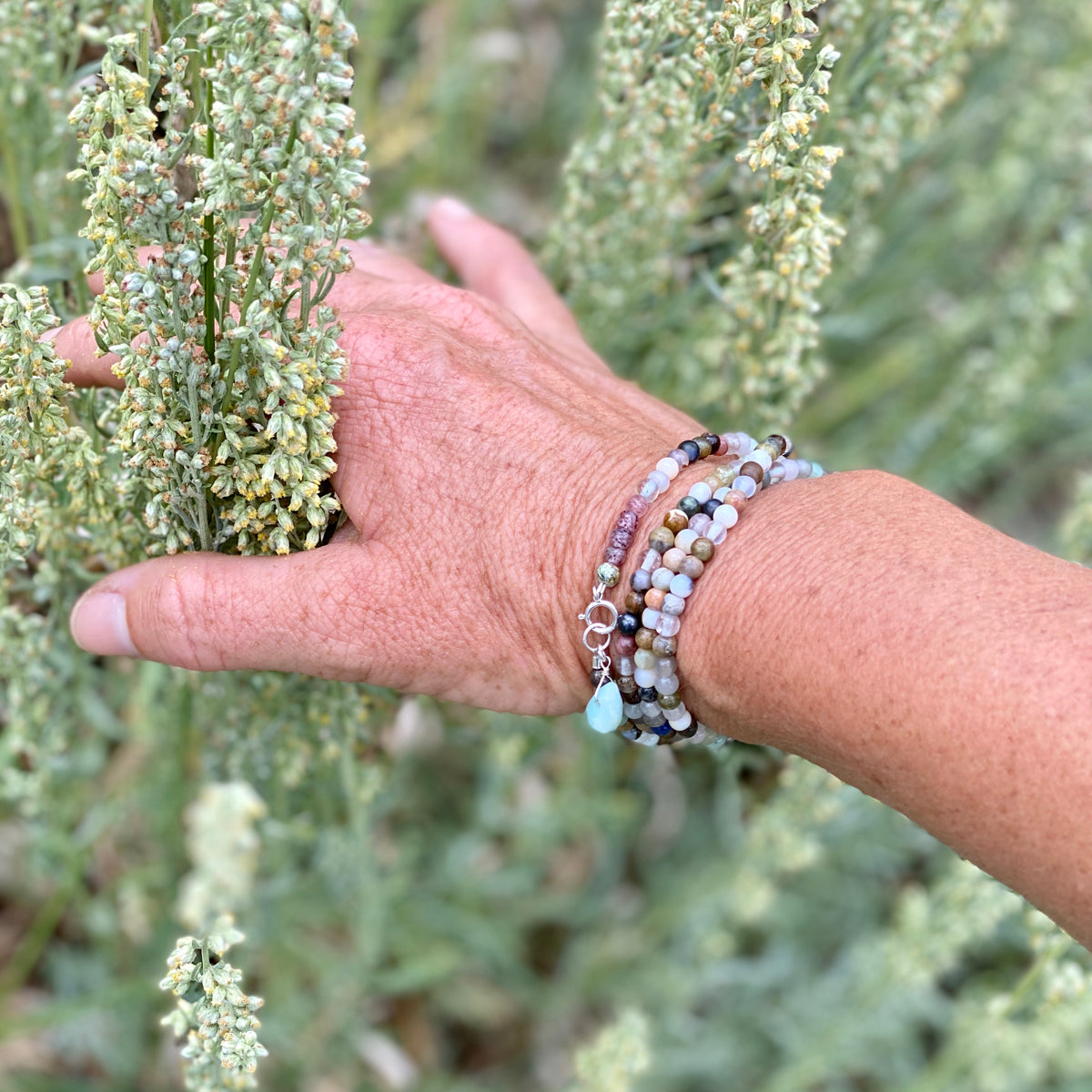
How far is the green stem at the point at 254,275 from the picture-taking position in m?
1.11

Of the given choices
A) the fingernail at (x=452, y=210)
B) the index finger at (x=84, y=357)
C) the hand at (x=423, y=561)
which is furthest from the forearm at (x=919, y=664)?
the fingernail at (x=452, y=210)

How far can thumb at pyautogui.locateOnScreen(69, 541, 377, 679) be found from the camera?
140cm

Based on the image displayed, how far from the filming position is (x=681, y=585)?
52.7 inches

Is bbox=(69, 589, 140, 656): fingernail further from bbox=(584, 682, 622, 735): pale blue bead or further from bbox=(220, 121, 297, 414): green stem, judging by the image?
bbox=(584, 682, 622, 735): pale blue bead

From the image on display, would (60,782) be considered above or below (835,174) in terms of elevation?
below

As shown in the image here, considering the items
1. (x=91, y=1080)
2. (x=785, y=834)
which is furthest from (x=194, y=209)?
(x=91, y=1080)

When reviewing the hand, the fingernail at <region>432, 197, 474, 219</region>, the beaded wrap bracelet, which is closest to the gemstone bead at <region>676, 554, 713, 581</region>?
the beaded wrap bracelet

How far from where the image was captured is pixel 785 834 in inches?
89.7

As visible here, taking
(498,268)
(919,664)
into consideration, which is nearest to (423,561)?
(919,664)

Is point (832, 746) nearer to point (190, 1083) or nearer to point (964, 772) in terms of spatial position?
point (964, 772)

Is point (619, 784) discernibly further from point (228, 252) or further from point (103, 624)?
point (228, 252)

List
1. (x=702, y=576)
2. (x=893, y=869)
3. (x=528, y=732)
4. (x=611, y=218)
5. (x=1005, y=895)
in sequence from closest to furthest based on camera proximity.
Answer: (x=702, y=576)
(x=1005, y=895)
(x=611, y=218)
(x=528, y=732)
(x=893, y=869)

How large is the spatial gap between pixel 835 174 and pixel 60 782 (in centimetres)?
210

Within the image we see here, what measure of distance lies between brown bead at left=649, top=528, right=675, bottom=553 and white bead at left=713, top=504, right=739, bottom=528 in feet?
0.20
